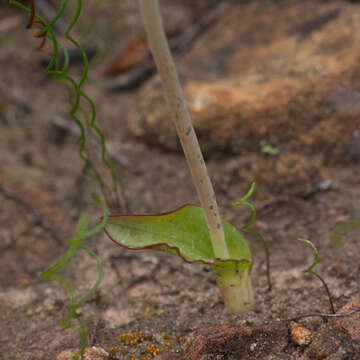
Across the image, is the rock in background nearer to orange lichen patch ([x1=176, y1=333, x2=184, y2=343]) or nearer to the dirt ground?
the dirt ground

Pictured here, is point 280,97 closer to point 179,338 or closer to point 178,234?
point 178,234

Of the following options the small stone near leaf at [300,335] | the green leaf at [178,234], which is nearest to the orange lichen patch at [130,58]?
the green leaf at [178,234]

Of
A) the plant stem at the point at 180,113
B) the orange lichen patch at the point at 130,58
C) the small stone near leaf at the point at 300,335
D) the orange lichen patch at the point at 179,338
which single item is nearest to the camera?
the plant stem at the point at 180,113

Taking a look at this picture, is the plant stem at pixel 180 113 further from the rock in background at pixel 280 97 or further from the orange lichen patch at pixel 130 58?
the orange lichen patch at pixel 130 58

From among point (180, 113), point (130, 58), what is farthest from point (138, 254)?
point (130, 58)

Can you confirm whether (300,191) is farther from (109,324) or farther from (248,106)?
(109,324)

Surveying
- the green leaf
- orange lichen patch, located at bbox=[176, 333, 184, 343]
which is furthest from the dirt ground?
the green leaf
